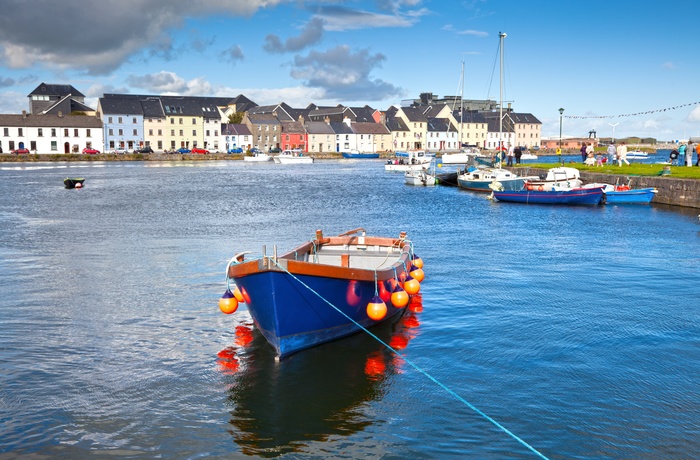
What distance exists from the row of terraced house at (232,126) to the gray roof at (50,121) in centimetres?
16

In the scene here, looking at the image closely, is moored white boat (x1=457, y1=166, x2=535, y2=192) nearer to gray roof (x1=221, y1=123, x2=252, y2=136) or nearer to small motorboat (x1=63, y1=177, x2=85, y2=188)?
small motorboat (x1=63, y1=177, x2=85, y2=188)

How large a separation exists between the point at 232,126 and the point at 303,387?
135m

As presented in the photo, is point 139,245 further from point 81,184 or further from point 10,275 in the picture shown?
point 81,184

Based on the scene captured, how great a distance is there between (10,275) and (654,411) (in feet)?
56.6

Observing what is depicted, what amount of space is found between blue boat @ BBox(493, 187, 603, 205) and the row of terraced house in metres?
60.5

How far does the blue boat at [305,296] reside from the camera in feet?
37.4

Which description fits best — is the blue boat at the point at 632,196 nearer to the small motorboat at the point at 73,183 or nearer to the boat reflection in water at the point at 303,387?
the boat reflection in water at the point at 303,387

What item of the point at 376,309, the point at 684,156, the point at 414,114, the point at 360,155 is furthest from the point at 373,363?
the point at 414,114

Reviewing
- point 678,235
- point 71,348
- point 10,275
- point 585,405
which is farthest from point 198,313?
point 678,235

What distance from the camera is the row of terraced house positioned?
120 meters

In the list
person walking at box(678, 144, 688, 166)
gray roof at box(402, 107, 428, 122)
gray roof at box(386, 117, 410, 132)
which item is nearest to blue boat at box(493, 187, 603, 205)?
person walking at box(678, 144, 688, 166)

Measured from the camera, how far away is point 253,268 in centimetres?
1130

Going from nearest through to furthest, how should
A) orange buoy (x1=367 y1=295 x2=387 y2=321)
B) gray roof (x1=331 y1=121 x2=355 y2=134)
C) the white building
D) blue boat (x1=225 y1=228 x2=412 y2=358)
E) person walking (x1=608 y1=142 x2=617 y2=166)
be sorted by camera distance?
blue boat (x1=225 y1=228 x2=412 y2=358) → orange buoy (x1=367 y1=295 x2=387 y2=321) → person walking (x1=608 y1=142 x2=617 y2=166) → the white building → gray roof (x1=331 y1=121 x2=355 y2=134)

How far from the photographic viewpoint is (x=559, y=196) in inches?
1626
